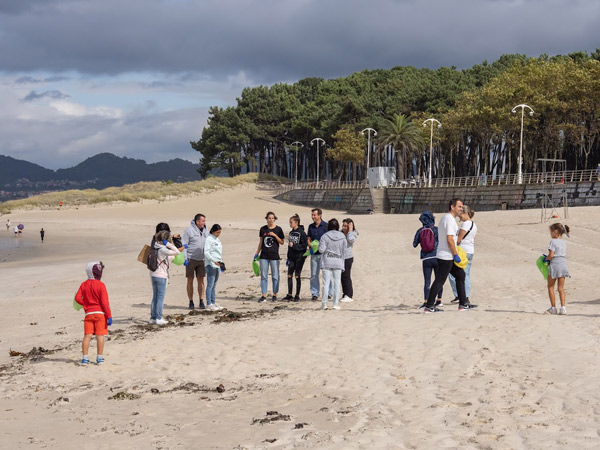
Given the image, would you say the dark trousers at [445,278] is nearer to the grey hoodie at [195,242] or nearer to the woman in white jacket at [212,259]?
the woman in white jacket at [212,259]

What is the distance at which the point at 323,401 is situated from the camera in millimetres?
6758

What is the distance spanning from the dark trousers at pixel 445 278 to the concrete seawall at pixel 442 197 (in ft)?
82.5

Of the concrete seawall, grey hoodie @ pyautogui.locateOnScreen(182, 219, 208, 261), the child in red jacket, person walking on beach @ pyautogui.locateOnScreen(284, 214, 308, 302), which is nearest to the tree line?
the concrete seawall

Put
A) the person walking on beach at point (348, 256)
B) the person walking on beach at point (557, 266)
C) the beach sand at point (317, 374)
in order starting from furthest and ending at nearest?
1. the person walking on beach at point (348, 256)
2. the person walking on beach at point (557, 266)
3. the beach sand at point (317, 374)

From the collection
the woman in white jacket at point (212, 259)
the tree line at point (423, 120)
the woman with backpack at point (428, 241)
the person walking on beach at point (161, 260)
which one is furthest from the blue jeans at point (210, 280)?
the tree line at point (423, 120)

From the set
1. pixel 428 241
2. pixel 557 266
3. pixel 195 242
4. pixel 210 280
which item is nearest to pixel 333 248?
pixel 428 241

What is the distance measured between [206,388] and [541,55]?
3202 inches

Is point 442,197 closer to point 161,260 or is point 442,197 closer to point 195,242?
point 195,242

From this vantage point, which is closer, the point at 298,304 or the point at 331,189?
the point at 298,304

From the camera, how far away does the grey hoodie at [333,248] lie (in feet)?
39.0

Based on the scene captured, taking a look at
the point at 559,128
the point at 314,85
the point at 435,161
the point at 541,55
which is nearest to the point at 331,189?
the point at 435,161

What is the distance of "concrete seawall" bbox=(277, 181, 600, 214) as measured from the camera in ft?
138

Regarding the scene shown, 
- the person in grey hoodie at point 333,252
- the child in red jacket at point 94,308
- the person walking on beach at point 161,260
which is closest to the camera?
the child in red jacket at point 94,308

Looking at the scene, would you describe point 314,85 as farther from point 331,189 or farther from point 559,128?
point 559,128
